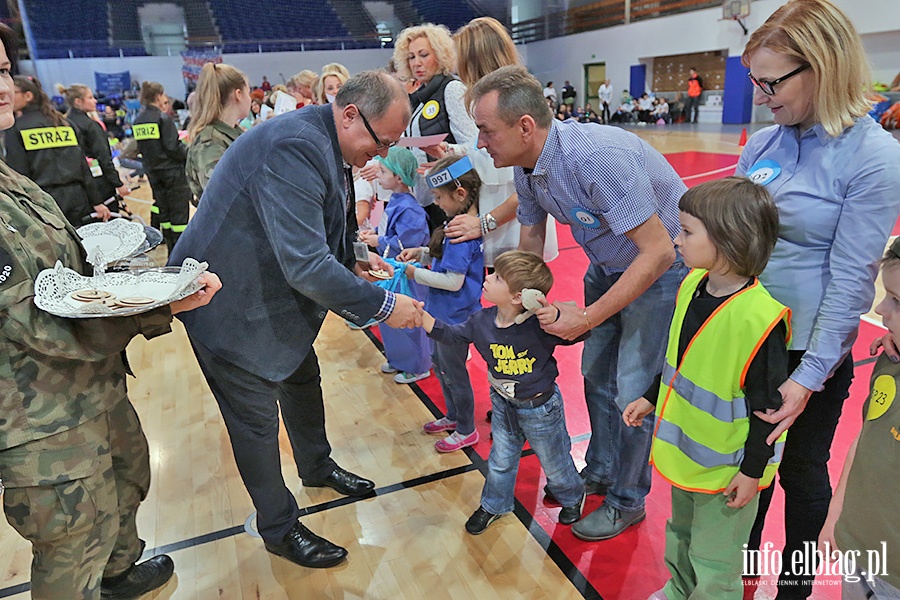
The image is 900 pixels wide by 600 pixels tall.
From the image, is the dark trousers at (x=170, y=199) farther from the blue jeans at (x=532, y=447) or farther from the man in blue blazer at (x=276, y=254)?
the blue jeans at (x=532, y=447)

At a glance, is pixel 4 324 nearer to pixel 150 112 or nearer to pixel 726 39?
pixel 150 112

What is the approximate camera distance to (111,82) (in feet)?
63.7

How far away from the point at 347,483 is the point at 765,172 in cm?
199

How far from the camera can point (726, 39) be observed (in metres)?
16.8

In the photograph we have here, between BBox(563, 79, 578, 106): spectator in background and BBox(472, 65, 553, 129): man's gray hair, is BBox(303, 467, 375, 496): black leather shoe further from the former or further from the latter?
BBox(563, 79, 578, 106): spectator in background

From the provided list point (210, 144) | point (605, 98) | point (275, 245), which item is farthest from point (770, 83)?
point (605, 98)

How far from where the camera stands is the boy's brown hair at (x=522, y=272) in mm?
1987

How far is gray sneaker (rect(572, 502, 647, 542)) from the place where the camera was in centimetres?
220

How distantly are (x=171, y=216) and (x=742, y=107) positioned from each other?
52.1 ft

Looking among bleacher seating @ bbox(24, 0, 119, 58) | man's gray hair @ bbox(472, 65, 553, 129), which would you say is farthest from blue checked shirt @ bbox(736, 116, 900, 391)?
bleacher seating @ bbox(24, 0, 119, 58)

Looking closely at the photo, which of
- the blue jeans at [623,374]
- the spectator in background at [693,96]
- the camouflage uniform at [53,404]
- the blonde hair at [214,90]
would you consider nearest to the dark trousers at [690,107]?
the spectator in background at [693,96]

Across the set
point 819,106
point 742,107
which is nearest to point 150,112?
point 819,106

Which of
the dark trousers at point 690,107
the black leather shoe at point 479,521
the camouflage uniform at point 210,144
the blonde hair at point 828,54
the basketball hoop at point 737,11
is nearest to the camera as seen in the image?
the blonde hair at point 828,54

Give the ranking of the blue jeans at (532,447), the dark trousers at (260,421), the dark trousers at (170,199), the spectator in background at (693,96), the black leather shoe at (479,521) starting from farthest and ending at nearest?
the spectator in background at (693,96), the dark trousers at (170,199), the black leather shoe at (479,521), the blue jeans at (532,447), the dark trousers at (260,421)
